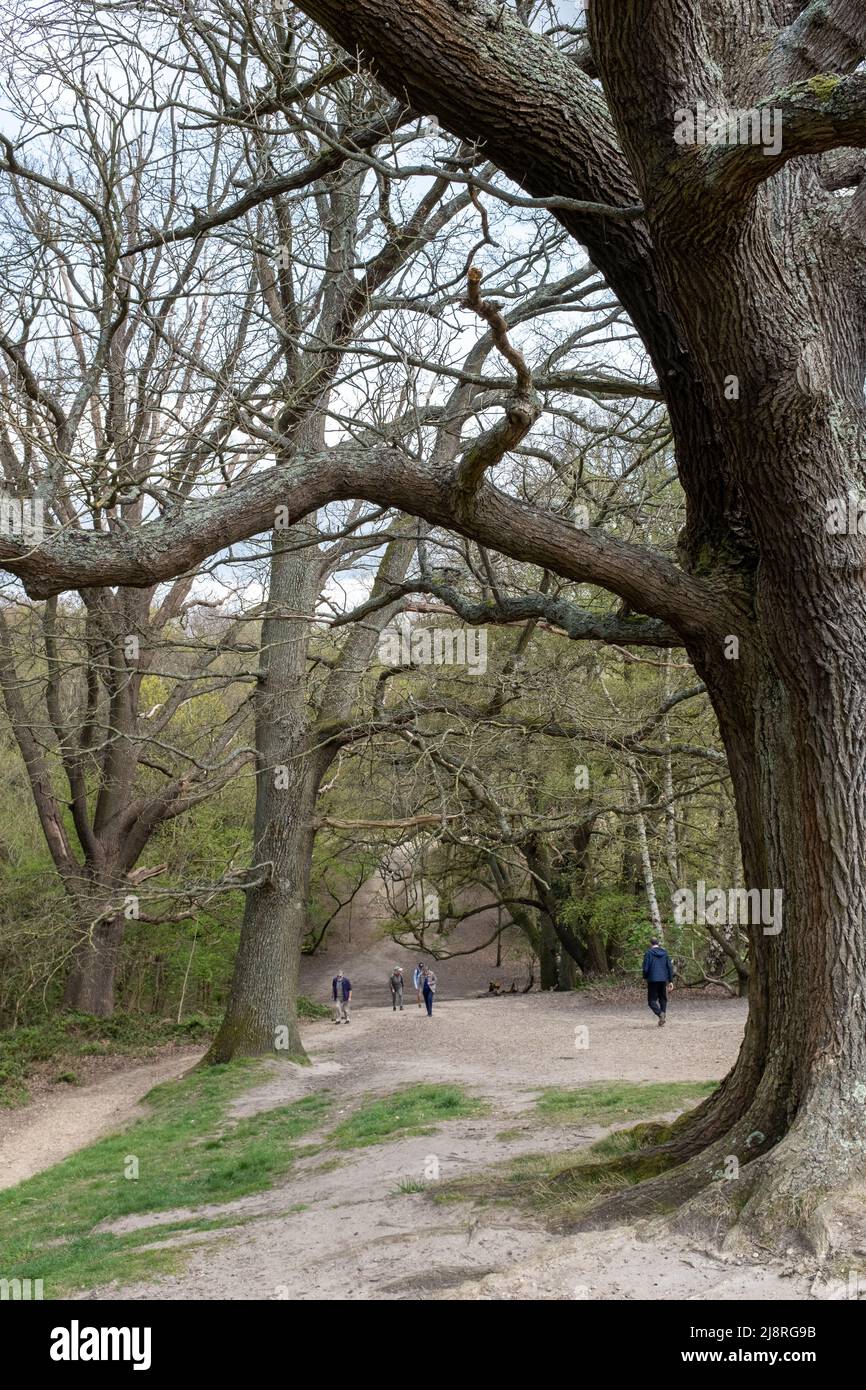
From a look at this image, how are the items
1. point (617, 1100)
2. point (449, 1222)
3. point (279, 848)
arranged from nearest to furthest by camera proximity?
point (449, 1222), point (617, 1100), point (279, 848)

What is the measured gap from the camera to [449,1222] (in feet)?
20.8

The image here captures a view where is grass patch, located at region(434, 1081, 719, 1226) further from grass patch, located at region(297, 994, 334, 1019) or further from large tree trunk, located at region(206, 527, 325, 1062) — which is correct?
grass patch, located at region(297, 994, 334, 1019)

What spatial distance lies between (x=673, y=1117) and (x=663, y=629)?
14.7ft

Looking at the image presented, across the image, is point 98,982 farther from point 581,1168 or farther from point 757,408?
point 757,408

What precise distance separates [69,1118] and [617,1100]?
939 centimetres

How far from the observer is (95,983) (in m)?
22.4

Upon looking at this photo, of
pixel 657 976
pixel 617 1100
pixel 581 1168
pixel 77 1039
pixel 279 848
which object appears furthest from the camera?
pixel 77 1039

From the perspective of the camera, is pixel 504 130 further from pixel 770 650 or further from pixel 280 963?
pixel 280 963

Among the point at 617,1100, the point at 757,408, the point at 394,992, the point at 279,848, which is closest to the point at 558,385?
the point at 757,408

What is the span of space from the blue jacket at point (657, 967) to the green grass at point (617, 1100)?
20.4ft

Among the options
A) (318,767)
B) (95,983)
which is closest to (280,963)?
(318,767)

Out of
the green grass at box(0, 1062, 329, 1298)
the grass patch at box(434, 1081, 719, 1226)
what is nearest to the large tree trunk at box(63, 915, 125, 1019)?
the green grass at box(0, 1062, 329, 1298)

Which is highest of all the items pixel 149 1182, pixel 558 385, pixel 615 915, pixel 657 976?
pixel 558 385

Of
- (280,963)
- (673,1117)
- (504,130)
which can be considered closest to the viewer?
(504,130)
